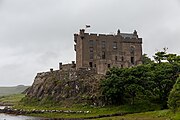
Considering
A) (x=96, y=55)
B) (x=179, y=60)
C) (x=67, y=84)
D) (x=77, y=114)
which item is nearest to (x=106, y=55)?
(x=96, y=55)

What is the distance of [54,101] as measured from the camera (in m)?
102

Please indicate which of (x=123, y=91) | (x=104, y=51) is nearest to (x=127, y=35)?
(x=104, y=51)

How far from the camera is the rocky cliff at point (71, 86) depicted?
96.3 meters

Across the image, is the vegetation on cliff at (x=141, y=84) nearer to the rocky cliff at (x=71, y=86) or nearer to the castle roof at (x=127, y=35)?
the rocky cliff at (x=71, y=86)

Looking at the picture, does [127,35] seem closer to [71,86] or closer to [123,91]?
[71,86]

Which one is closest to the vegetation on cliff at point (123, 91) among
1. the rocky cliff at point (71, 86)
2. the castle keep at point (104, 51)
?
the rocky cliff at point (71, 86)

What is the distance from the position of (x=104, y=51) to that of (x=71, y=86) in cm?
1864

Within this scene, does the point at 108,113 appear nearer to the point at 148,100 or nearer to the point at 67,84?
the point at 148,100

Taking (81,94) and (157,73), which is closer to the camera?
(157,73)

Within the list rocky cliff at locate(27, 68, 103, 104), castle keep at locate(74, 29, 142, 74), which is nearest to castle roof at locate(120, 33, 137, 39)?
castle keep at locate(74, 29, 142, 74)

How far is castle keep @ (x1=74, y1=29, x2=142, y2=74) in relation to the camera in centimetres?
11288

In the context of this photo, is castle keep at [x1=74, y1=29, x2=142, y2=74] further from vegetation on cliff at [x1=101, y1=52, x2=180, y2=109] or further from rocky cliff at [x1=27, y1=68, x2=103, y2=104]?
vegetation on cliff at [x1=101, y1=52, x2=180, y2=109]

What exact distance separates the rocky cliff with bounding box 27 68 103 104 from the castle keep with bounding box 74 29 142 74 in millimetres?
5927

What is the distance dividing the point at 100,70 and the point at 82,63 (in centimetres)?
705
